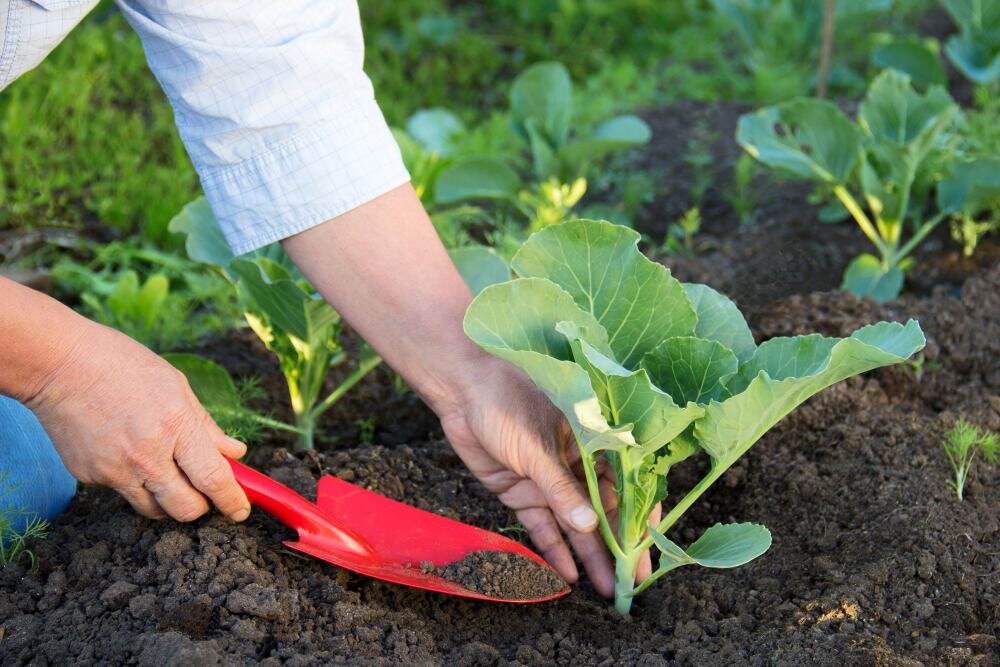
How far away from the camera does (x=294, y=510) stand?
6.39 feet

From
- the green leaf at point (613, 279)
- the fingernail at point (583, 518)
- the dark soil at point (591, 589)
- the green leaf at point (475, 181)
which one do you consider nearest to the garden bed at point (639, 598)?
the dark soil at point (591, 589)

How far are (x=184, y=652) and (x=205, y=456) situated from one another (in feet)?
1.11

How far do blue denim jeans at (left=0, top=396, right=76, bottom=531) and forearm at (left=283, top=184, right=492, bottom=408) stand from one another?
675 mm

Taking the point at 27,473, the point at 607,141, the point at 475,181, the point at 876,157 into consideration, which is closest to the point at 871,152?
the point at 876,157

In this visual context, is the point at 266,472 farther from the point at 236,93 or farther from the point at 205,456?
the point at 236,93

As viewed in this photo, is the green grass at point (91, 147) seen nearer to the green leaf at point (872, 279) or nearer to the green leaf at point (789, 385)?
the green leaf at point (872, 279)

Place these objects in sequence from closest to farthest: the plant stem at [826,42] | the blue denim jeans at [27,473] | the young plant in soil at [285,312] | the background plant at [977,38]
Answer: the blue denim jeans at [27,473] < the young plant in soil at [285,312] < the plant stem at [826,42] < the background plant at [977,38]

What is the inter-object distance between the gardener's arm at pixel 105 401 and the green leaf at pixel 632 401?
658mm

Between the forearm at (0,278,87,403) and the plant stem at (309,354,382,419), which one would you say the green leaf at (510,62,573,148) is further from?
the forearm at (0,278,87,403)

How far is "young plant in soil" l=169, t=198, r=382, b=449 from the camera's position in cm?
219

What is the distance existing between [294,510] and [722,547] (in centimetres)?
74

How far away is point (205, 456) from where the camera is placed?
1.85 m

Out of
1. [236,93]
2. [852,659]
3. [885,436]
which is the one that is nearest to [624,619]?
[852,659]

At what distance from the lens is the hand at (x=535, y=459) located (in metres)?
1.91
